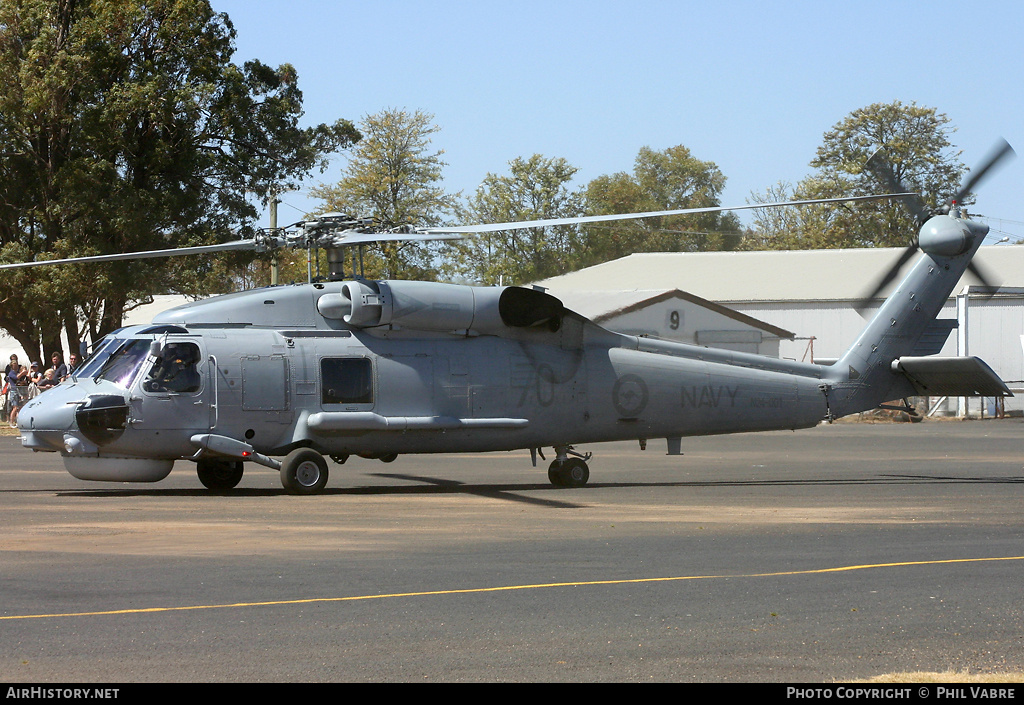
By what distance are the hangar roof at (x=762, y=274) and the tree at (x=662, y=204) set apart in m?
30.4

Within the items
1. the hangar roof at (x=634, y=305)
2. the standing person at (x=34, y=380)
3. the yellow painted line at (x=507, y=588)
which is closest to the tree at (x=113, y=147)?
the standing person at (x=34, y=380)

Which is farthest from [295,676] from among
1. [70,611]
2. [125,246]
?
[125,246]

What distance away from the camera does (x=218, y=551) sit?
1211 centimetres

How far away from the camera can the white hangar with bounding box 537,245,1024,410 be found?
55625 millimetres

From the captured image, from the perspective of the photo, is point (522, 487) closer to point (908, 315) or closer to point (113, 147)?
point (908, 315)

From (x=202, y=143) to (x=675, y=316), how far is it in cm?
2179

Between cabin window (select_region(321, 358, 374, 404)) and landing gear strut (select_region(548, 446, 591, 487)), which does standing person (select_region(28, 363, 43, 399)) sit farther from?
landing gear strut (select_region(548, 446, 591, 487))

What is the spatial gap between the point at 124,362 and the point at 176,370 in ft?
2.55

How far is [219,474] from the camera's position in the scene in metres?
19.1

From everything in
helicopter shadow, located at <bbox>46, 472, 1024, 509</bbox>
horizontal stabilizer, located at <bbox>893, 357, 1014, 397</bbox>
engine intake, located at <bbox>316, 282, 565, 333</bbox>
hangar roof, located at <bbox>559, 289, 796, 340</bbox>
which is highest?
hangar roof, located at <bbox>559, 289, 796, 340</bbox>

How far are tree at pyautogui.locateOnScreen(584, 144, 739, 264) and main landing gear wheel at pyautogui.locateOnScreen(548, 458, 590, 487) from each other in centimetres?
8035

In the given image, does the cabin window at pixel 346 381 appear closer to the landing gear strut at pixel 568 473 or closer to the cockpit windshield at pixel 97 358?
the cockpit windshield at pixel 97 358

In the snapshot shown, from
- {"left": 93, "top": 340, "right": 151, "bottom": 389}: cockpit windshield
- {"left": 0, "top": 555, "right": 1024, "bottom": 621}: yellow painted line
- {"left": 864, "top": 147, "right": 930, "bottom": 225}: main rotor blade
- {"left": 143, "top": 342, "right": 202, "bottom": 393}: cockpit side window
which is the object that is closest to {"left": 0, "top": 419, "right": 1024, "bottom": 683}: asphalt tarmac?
{"left": 0, "top": 555, "right": 1024, "bottom": 621}: yellow painted line

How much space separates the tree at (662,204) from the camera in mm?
106125
